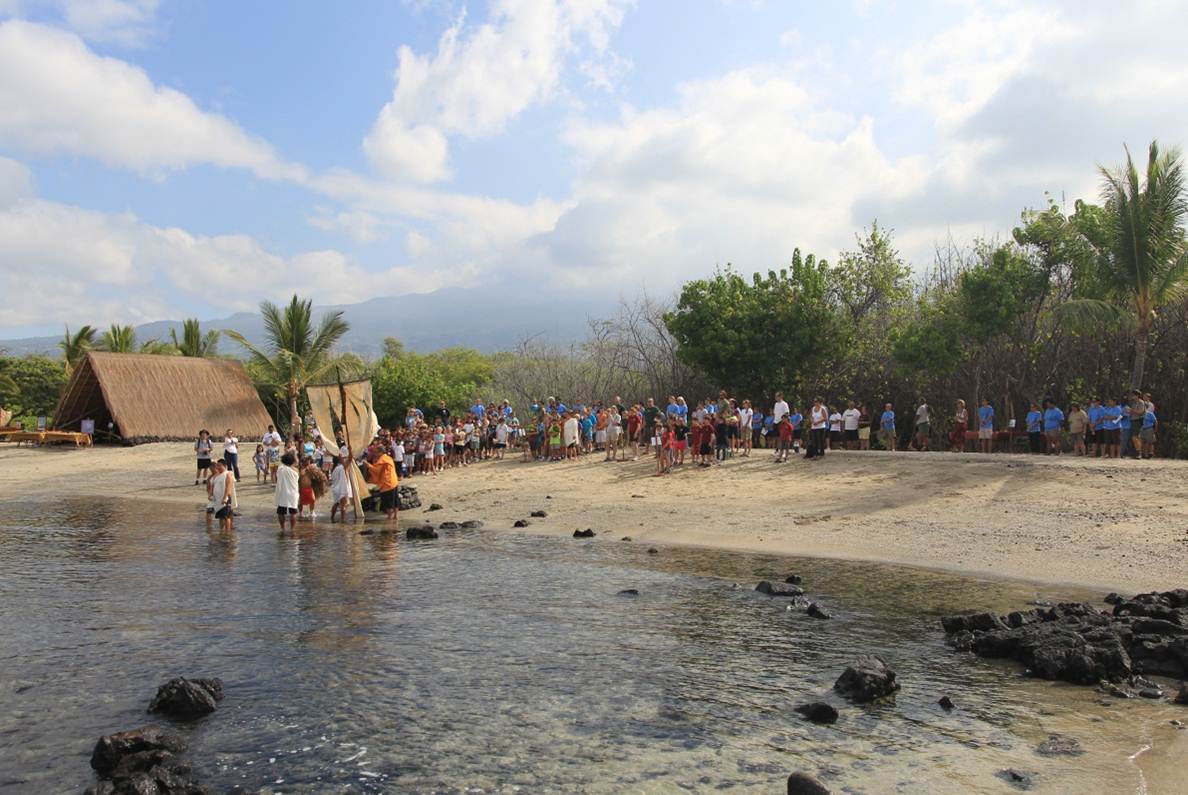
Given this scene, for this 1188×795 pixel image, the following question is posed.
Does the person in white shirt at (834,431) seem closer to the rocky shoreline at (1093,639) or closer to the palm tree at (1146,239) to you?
the palm tree at (1146,239)

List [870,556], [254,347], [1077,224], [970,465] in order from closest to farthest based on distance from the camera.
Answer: [870,556] → [970,465] → [1077,224] → [254,347]

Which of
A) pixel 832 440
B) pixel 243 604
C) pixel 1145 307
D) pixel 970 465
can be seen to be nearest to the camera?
pixel 243 604

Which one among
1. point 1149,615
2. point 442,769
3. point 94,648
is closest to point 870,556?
point 1149,615

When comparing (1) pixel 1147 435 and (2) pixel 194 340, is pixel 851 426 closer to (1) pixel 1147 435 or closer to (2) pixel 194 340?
(1) pixel 1147 435

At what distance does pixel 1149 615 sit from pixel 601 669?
6.42 meters

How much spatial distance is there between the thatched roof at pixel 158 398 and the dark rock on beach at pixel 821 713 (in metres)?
32.5

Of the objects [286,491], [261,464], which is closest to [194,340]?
[261,464]

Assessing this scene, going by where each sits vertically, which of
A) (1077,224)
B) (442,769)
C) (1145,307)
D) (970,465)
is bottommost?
(442,769)

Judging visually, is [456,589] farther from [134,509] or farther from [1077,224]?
[1077,224]

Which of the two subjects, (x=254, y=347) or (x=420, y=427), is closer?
(x=420, y=427)

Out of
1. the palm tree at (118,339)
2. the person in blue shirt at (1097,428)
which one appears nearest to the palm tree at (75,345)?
the palm tree at (118,339)

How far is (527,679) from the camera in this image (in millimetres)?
8766

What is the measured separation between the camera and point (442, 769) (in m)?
6.72

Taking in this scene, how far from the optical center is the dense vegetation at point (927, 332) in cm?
2181
